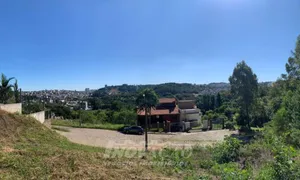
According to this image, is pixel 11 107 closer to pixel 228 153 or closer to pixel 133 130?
pixel 228 153

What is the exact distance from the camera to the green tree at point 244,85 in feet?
87.0

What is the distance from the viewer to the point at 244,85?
87.5ft

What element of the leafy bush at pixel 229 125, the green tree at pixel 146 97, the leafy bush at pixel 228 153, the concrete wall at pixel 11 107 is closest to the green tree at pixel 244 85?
the leafy bush at pixel 229 125

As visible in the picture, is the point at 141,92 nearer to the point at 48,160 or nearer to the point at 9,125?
the point at 9,125

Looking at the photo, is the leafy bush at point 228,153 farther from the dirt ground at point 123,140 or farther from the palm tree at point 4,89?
the palm tree at point 4,89

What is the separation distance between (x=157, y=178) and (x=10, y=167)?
11.4ft

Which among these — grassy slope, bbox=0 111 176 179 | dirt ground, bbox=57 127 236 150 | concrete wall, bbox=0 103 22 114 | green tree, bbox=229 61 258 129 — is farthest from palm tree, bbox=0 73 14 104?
green tree, bbox=229 61 258 129

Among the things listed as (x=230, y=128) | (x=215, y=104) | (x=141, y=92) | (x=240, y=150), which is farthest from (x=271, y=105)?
(x=215, y=104)

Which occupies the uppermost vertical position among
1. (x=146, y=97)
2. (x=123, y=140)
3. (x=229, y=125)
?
(x=146, y=97)

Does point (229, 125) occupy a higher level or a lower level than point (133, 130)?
lower

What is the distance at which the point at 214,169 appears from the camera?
5.83m

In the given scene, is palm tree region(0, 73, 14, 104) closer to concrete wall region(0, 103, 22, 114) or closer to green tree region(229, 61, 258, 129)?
concrete wall region(0, 103, 22, 114)

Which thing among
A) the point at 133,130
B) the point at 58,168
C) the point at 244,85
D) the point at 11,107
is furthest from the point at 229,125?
the point at 58,168

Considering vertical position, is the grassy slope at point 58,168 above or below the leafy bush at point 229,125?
above
